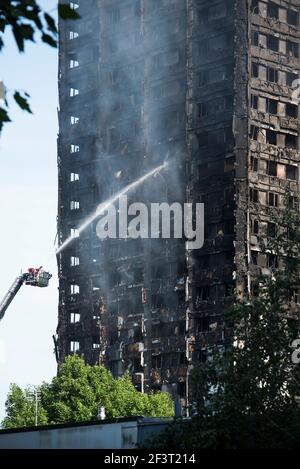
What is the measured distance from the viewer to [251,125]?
495 ft

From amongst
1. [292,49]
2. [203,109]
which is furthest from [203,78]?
[292,49]

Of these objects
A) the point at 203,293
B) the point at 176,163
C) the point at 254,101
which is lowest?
the point at 203,293

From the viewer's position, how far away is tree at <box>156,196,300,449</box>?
5241 cm

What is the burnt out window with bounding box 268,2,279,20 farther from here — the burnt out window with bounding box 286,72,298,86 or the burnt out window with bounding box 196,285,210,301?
the burnt out window with bounding box 196,285,210,301

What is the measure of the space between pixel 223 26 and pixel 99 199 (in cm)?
2601

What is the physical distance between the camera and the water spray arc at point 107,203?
512ft

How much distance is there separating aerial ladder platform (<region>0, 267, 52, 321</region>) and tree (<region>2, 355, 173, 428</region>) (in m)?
12.6

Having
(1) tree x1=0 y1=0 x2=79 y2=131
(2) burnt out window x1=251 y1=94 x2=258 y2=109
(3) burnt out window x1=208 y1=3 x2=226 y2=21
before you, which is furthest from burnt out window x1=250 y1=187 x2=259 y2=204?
(1) tree x1=0 y1=0 x2=79 y2=131

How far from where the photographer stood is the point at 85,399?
133m

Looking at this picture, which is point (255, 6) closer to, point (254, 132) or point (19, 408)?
point (254, 132)

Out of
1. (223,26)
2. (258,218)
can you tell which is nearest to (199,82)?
(223,26)

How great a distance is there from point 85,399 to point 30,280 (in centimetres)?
1639

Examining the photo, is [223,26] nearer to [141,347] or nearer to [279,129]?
[279,129]
